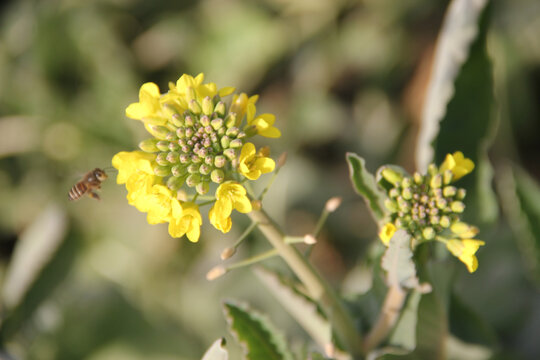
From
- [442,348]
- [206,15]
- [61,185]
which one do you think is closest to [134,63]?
[206,15]

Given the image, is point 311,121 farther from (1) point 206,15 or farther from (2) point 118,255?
(2) point 118,255

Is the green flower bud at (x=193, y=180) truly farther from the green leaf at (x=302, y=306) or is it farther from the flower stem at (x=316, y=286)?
the green leaf at (x=302, y=306)

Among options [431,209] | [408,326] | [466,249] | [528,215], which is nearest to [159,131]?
[431,209]

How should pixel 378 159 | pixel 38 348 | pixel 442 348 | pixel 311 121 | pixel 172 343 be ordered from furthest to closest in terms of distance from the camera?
pixel 311 121
pixel 378 159
pixel 172 343
pixel 38 348
pixel 442 348

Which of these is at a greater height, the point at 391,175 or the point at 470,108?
the point at 470,108

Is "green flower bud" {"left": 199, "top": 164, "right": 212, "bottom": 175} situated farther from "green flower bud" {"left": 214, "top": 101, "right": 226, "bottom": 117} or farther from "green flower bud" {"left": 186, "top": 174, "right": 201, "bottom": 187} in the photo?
"green flower bud" {"left": 214, "top": 101, "right": 226, "bottom": 117}

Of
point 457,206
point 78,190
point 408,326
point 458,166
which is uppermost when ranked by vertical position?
point 78,190

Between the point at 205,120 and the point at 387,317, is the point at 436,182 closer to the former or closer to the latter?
the point at 387,317

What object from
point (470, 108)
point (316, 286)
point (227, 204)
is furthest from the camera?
point (470, 108)
